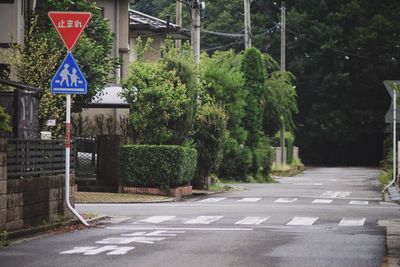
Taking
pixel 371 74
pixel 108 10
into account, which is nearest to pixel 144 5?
pixel 371 74

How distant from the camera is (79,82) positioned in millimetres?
17469

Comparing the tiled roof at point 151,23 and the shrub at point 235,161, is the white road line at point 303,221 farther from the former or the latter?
Answer: the tiled roof at point 151,23

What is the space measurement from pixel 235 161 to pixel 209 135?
8.61 m

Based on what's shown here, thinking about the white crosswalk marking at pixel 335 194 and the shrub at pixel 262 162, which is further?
the shrub at pixel 262 162

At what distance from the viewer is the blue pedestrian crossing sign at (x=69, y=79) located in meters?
17.4

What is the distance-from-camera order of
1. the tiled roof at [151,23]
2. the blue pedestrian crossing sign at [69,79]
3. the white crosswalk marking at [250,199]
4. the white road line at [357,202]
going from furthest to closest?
the tiled roof at [151,23], the white crosswalk marking at [250,199], the white road line at [357,202], the blue pedestrian crossing sign at [69,79]

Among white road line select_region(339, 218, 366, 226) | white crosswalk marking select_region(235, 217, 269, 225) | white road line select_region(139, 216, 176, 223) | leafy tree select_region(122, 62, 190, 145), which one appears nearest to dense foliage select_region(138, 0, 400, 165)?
leafy tree select_region(122, 62, 190, 145)

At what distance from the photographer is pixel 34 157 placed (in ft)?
52.3

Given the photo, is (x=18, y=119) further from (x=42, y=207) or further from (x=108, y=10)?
(x=108, y=10)

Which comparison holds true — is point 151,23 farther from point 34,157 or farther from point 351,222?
point 34,157

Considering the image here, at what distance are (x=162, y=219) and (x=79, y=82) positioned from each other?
→ 12.3 feet

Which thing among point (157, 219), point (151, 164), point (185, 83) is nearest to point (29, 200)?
point (157, 219)

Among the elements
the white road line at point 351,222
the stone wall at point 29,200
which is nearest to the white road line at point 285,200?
the white road line at point 351,222

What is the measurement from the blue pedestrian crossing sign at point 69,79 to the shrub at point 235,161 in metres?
24.2
